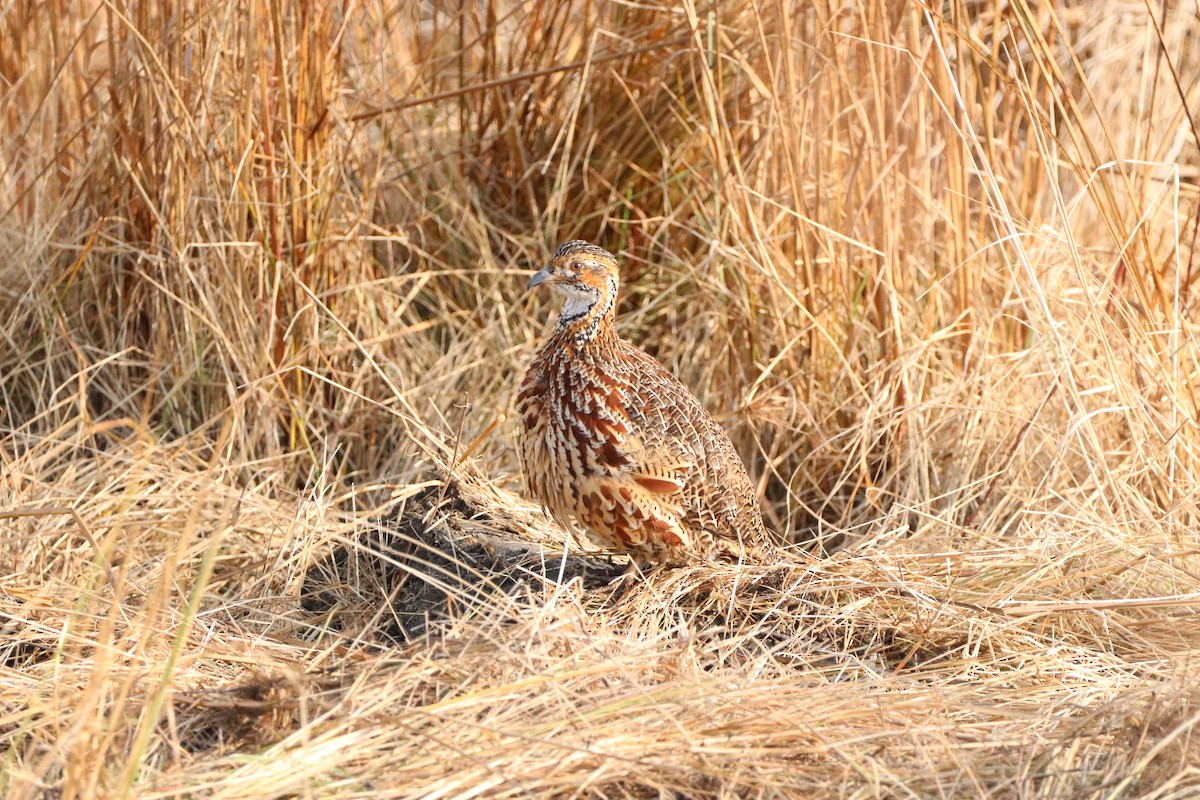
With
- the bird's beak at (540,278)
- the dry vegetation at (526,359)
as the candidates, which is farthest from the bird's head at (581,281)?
the dry vegetation at (526,359)

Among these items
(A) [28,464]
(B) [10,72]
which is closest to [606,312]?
(A) [28,464]

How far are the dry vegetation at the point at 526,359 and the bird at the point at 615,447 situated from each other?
6.4 inches

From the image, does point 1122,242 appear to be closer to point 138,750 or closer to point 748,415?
point 748,415

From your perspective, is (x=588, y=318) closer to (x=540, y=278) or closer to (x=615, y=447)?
(x=540, y=278)

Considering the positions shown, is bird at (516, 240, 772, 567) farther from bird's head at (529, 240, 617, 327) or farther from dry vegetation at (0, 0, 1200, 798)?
dry vegetation at (0, 0, 1200, 798)

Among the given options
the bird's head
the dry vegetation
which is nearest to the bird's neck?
the bird's head

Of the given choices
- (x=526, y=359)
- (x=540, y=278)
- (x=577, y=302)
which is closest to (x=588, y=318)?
(x=577, y=302)

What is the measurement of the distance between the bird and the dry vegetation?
0.54 ft

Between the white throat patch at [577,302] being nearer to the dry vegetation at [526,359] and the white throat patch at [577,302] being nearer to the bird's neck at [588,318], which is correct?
the bird's neck at [588,318]

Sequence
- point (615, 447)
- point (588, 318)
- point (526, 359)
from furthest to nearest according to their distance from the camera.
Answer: point (526, 359) < point (588, 318) < point (615, 447)

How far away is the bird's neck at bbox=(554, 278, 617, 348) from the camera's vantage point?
3.59m

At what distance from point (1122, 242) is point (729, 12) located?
156cm

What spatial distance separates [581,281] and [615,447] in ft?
1.61

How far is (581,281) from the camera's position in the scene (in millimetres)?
3619
